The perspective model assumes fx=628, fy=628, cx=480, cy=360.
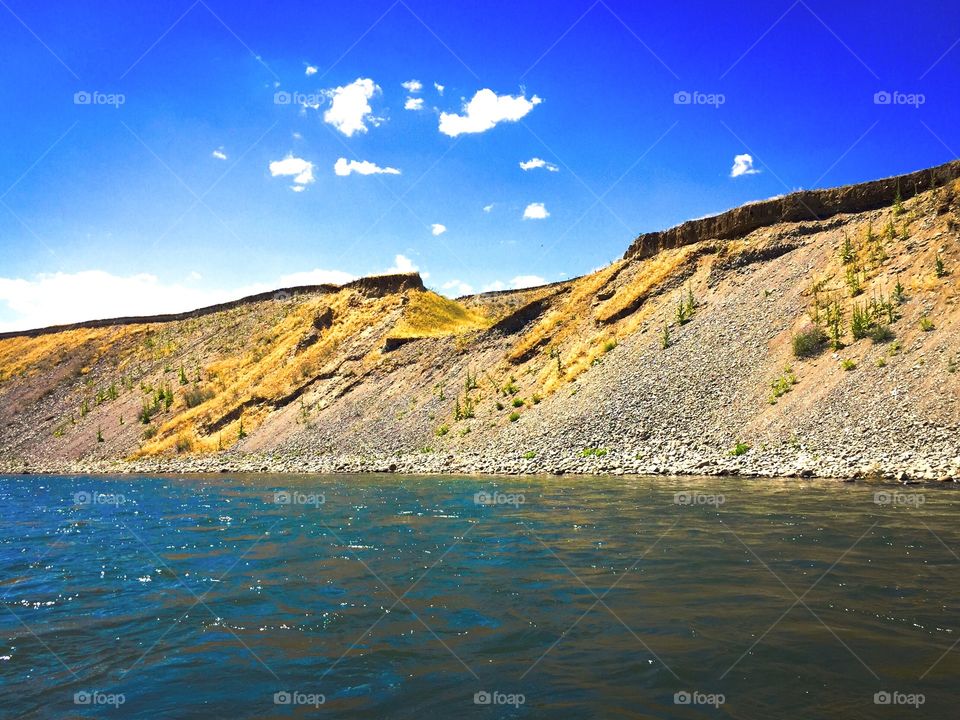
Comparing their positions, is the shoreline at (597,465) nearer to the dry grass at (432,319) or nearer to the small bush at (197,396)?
the small bush at (197,396)

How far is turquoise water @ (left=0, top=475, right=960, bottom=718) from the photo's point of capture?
5531mm

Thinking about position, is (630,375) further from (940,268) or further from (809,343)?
(940,268)

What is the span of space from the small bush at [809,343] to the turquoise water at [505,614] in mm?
11969

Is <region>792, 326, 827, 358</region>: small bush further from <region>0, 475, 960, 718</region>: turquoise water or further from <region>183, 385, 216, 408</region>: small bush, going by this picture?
<region>183, 385, 216, 408</region>: small bush

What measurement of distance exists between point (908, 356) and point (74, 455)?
174 feet

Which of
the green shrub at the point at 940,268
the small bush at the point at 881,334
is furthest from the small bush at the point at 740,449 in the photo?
the green shrub at the point at 940,268

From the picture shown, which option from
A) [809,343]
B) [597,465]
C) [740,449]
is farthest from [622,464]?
[809,343]

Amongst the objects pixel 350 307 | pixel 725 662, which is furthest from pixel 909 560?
pixel 350 307

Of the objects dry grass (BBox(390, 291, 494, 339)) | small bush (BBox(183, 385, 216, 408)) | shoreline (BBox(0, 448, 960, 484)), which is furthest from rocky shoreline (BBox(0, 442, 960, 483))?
dry grass (BBox(390, 291, 494, 339))

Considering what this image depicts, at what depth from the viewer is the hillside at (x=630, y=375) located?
21984 mm

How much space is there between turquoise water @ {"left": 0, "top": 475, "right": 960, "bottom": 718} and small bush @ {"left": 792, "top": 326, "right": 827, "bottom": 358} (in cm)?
1197

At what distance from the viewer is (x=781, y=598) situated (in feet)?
25.8

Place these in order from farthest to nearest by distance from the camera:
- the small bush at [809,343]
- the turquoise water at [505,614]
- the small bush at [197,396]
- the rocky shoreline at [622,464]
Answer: the small bush at [197,396]
the small bush at [809,343]
the rocky shoreline at [622,464]
the turquoise water at [505,614]

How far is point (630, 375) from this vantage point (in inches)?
1214
